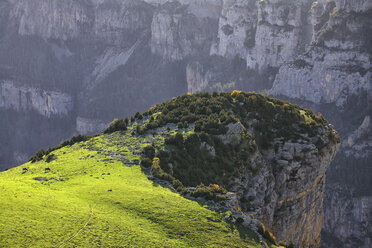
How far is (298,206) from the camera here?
61062mm

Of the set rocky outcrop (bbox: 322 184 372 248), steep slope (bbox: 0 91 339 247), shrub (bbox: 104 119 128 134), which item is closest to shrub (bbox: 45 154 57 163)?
steep slope (bbox: 0 91 339 247)

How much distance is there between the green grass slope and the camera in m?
31.2

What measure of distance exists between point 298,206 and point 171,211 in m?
29.5

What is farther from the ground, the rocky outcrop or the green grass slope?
the green grass slope

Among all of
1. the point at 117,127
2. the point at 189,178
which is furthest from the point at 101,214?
the point at 117,127

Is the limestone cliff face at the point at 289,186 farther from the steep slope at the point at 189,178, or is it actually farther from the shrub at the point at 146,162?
the shrub at the point at 146,162

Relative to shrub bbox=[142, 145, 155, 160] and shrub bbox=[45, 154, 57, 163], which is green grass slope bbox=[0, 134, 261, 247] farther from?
shrub bbox=[45, 154, 57, 163]

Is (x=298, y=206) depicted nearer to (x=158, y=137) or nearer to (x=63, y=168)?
(x=158, y=137)

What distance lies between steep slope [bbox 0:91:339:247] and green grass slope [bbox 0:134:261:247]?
0.31 feet

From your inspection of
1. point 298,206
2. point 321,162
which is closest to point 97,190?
point 298,206

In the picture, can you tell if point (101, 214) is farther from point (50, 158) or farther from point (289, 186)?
point (289, 186)

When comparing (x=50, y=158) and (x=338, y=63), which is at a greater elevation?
(x=338, y=63)

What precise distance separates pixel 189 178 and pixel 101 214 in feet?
59.7

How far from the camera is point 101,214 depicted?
3544 centimetres
